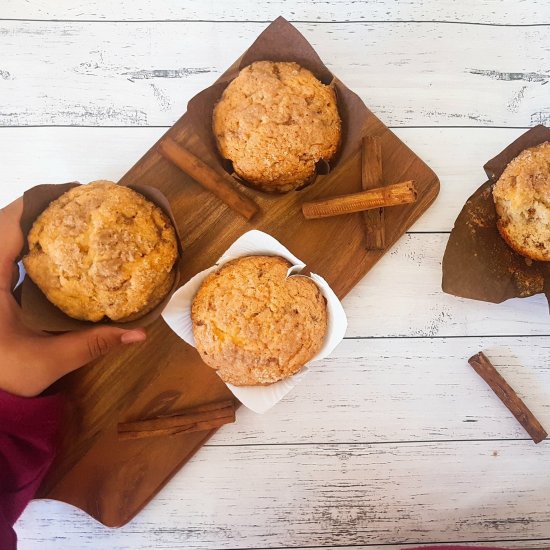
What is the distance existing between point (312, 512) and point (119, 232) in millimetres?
1217

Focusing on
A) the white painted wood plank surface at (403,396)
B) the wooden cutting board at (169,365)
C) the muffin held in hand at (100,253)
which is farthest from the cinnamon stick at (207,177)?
the white painted wood plank surface at (403,396)

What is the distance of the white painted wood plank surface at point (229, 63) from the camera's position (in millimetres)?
1962

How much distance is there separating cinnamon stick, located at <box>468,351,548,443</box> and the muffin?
92cm

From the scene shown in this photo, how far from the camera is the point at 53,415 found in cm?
174

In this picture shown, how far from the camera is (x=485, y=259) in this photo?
1.89 metres

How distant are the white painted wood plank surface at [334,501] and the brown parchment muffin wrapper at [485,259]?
0.57 metres

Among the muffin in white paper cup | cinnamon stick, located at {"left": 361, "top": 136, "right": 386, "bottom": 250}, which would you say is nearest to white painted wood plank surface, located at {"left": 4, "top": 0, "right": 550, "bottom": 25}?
cinnamon stick, located at {"left": 361, "top": 136, "right": 386, "bottom": 250}

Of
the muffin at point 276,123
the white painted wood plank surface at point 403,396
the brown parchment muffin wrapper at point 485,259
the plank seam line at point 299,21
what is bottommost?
the white painted wood plank surface at point 403,396

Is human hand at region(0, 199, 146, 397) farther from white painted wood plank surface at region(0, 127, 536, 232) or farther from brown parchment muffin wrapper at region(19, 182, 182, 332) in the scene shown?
white painted wood plank surface at region(0, 127, 536, 232)

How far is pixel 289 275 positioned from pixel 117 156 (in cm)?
79

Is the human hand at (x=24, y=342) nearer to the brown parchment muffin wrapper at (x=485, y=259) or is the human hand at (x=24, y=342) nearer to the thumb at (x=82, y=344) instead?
the thumb at (x=82, y=344)

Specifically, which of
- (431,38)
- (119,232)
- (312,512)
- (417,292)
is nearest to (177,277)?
(119,232)

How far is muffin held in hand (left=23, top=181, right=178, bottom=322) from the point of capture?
1.50 m

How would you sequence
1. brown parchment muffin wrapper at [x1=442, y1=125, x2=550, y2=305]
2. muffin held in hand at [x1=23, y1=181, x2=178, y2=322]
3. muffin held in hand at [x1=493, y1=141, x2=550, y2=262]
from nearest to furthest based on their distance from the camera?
muffin held in hand at [x1=23, y1=181, x2=178, y2=322], muffin held in hand at [x1=493, y1=141, x2=550, y2=262], brown parchment muffin wrapper at [x1=442, y1=125, x2=550, y2=305]
